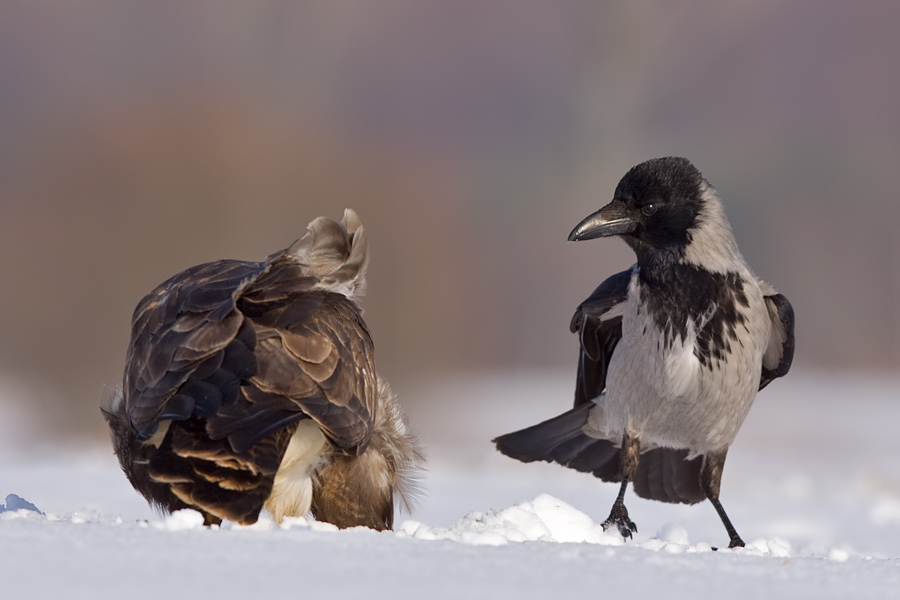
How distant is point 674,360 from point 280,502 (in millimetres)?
1988

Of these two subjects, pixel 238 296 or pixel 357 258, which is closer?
pixel 238 296

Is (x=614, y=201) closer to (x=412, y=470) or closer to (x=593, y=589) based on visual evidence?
(x=412, y=470)

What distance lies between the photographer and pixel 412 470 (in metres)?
4.12

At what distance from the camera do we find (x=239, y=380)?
2930 millimetres

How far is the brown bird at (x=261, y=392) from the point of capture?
2.76 metres

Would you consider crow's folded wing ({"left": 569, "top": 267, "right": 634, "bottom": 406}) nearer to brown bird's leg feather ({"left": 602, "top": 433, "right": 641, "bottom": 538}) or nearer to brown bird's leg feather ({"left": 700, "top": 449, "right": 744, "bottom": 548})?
brown bird's leg feather ({"left": 602, "top": 433, "right": 641, "bottom": 538})

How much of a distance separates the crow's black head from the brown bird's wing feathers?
1.52 metres

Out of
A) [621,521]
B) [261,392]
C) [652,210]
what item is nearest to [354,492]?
[261,392]

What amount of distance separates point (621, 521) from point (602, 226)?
1360 mm

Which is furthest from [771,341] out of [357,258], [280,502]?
[280,502]

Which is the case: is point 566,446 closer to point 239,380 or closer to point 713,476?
point 713,476

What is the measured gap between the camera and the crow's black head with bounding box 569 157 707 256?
4.57 m

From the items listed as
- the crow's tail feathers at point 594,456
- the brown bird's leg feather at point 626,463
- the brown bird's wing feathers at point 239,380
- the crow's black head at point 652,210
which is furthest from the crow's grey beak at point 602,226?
the brown bird's wing feathers at point 239,380

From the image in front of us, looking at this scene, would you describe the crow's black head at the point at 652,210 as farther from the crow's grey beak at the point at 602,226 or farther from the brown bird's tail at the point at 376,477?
the brown bird's tail at the point at 376,477
